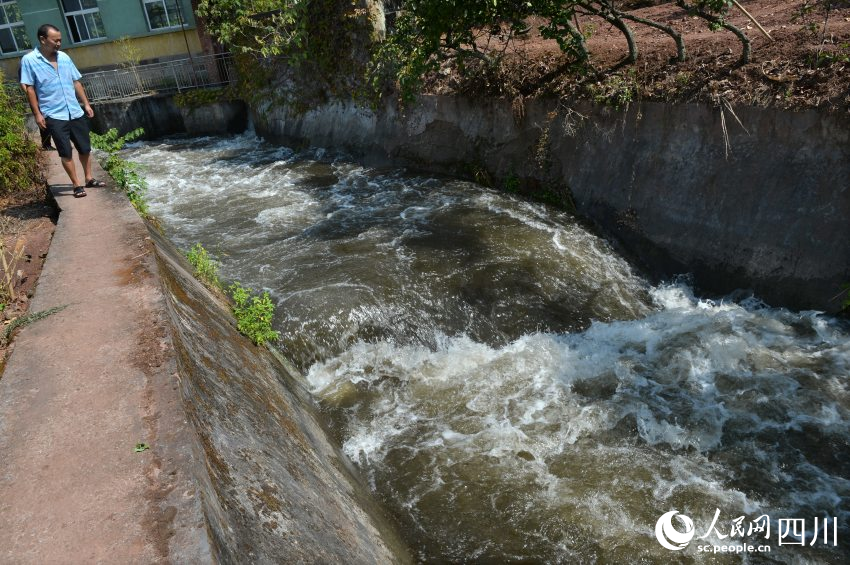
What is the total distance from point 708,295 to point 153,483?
23.9ft

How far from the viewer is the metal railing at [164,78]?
1973 cm

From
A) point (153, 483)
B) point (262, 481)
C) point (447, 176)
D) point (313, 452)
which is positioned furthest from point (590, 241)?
point (153, 483)

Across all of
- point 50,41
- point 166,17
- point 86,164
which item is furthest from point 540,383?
point 166,17

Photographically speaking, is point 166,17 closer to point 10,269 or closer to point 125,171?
point 125,171

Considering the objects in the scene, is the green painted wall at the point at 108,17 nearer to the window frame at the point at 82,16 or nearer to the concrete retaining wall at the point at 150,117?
the window frame at the point at 82,16

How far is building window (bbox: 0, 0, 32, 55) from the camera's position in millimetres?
23141

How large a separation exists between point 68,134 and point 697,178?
26.4ft

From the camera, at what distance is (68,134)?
6.86 m

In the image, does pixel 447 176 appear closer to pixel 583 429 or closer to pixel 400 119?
pixel 400 119

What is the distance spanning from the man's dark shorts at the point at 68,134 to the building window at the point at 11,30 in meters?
21.6

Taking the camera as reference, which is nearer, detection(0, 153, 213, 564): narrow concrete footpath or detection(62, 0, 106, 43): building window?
detection(0, 153, 213, 564): narrow concrete footpath

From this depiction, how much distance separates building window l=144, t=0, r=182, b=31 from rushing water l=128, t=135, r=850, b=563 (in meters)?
15.5

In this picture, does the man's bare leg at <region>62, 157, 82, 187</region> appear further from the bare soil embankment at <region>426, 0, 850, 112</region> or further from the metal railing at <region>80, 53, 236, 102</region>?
the metal railing at <region>80, 53, 236, 102</region>

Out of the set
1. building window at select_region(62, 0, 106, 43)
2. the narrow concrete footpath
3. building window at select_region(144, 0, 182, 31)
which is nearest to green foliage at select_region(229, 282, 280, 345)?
the narrow concrete footpath
